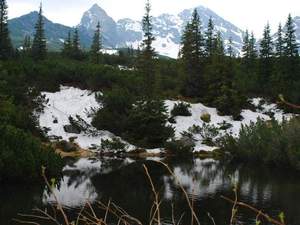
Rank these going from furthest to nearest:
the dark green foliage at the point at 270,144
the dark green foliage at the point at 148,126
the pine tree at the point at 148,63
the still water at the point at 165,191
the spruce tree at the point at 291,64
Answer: the spruce tree at the point at 291,64 < the pine tree at the point at 148,63 < the dark green foliage at the point at 148,126 < the dark green foliage at the point at 270,144 < the still water at the point at 165,191

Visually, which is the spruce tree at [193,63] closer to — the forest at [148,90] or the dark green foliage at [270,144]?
the forest at [148,90]

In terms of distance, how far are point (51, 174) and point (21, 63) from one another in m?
29.9

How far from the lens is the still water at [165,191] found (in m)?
20.0

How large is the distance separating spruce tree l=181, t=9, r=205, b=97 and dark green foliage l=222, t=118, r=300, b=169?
16809 millimetres

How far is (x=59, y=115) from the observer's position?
47594 millimetres

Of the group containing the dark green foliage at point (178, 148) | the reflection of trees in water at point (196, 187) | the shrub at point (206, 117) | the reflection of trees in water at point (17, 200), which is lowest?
the reflection of trees in water at point (17, 200)

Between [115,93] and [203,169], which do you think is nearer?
[203,169]

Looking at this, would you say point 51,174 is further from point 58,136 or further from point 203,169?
point 58,136

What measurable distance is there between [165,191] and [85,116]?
976 inches

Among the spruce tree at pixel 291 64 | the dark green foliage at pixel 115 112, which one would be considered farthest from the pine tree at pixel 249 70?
the dark green foliage at pixel 115 112

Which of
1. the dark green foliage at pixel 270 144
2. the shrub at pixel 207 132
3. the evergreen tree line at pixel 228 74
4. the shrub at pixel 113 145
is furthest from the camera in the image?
the evergreen tree line at pixel 228 74

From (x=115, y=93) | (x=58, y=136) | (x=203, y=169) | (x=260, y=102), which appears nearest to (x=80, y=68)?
(x=115, y=93)

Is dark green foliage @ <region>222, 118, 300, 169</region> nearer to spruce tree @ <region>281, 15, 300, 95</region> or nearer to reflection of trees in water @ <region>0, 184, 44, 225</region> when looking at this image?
reflection of trees in water @ <region>0, 184, 44, 225</region>

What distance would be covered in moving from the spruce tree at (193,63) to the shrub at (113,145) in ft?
65.2
